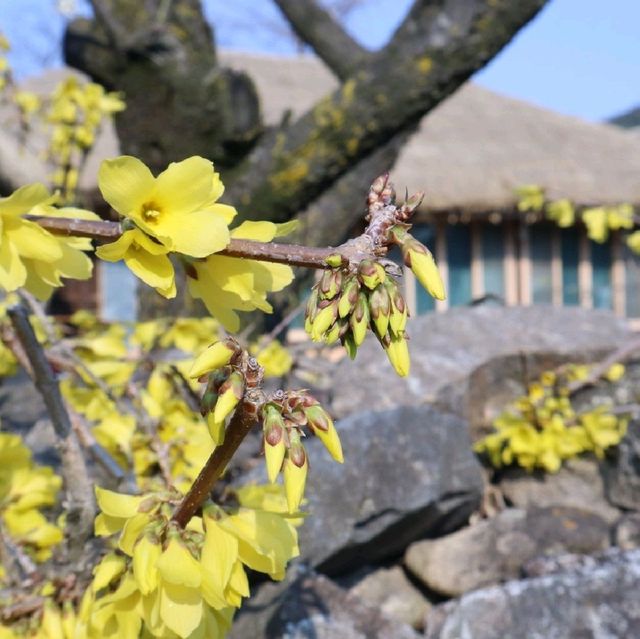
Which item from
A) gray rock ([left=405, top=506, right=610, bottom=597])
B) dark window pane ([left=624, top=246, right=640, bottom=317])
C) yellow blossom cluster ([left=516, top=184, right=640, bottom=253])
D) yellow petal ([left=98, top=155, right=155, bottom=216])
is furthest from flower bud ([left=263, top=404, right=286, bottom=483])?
dark window pane ([left=624, top=246, right=640, bottom=317])

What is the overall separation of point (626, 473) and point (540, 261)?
284 inches

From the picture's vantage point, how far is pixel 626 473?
354 cm

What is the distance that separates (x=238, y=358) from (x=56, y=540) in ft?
2.91

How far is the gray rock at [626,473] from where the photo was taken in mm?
3469

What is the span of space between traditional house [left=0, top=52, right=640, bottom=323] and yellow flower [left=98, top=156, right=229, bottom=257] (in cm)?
859

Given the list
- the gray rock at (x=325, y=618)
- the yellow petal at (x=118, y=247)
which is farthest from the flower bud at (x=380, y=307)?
the gray rock at (x=325, y=618)

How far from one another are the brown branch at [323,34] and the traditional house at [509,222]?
4730mm

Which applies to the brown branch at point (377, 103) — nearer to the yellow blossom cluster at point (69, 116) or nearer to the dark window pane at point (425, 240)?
the yellow blossom cluster at point (69, 116)

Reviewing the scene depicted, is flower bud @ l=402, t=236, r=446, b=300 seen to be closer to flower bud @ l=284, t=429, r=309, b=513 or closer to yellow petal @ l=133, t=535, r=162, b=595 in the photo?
flower bud @ l=284, t=429, r=309, b=513

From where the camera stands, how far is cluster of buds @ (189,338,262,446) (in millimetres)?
622

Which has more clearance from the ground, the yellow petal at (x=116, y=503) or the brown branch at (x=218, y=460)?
the brown branch at (x=218, y=460)

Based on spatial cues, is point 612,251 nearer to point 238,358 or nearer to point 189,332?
point 189,332

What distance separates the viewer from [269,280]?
74 centimetres

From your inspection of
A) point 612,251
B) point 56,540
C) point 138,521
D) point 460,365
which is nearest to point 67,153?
point 460,365
